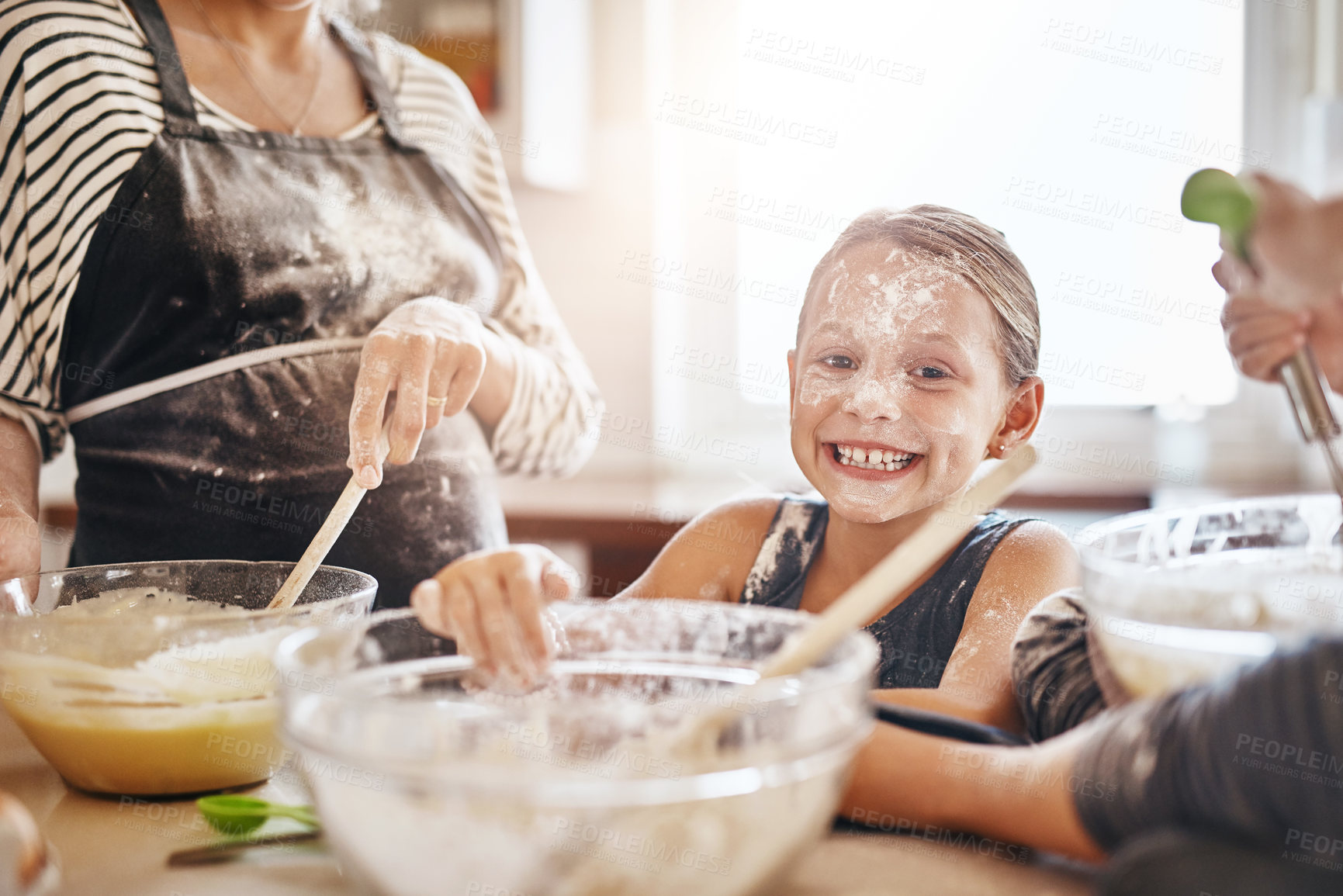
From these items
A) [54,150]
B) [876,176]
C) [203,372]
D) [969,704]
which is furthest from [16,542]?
[876,176]

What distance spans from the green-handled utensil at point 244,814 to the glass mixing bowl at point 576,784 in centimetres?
12

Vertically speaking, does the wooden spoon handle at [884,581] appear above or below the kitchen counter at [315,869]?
above

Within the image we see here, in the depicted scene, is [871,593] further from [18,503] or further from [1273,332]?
[18,503]

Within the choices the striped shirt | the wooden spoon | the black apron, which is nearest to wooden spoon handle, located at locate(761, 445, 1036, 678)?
the wooden spoon

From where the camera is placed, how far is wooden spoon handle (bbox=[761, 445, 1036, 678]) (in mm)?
510

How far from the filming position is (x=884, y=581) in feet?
1.68

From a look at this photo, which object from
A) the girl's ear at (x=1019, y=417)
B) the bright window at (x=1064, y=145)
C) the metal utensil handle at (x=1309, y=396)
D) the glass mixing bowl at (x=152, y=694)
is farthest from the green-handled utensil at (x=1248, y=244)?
the bright window at (x=1064, y=145)

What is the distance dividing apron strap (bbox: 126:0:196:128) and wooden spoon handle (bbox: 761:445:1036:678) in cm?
92

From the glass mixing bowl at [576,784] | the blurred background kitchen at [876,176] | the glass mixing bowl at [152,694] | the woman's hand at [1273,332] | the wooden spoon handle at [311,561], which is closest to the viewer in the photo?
the glass mixing bowl at [576,784]

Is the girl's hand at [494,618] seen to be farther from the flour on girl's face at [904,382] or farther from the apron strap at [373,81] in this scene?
the apron strap at [373,81]

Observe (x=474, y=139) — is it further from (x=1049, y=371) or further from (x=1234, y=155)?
(x=1234, y=155)

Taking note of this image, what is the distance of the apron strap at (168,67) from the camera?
1.07 m

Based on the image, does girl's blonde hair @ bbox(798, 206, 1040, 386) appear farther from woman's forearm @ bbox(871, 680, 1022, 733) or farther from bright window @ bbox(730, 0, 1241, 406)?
bright window @ bbox(730, 0, 1241, 406)

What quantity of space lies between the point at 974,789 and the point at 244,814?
431mm
